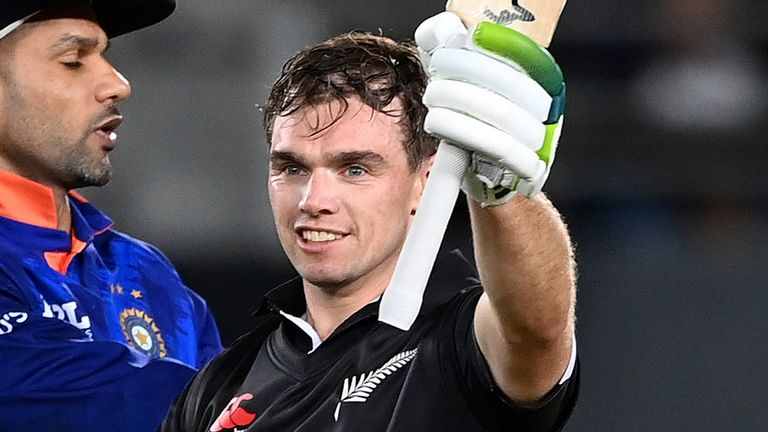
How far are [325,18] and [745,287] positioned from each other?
1277 mm

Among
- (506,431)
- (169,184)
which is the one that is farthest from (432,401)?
(169,184)

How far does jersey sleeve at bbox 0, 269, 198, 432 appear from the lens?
1.98 m

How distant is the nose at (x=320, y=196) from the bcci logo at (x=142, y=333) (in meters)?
0.59

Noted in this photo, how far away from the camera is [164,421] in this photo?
1.85 meters

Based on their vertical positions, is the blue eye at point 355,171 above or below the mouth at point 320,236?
above

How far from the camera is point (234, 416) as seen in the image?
5.55ft

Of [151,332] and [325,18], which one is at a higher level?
[325,18]

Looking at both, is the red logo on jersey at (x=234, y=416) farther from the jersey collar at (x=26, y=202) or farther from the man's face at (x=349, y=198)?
the jersey collar at (x=26, y=202)

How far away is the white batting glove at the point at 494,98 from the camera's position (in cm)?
118

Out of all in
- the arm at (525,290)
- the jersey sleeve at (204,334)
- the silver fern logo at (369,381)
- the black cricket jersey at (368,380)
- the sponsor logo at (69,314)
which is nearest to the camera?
the arm at (525,290)

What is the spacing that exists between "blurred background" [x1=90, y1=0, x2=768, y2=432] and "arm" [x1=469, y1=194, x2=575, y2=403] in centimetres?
213

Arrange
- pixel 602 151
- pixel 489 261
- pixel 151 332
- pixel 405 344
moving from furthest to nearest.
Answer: pixel 602 151
pixel 151 332
pixel 405 344
pixel 489 261

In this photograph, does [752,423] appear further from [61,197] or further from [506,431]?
[506,431]

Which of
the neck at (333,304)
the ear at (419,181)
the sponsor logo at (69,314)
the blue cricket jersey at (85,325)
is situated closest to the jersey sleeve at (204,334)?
the blue cricket jersey at (85,325)
